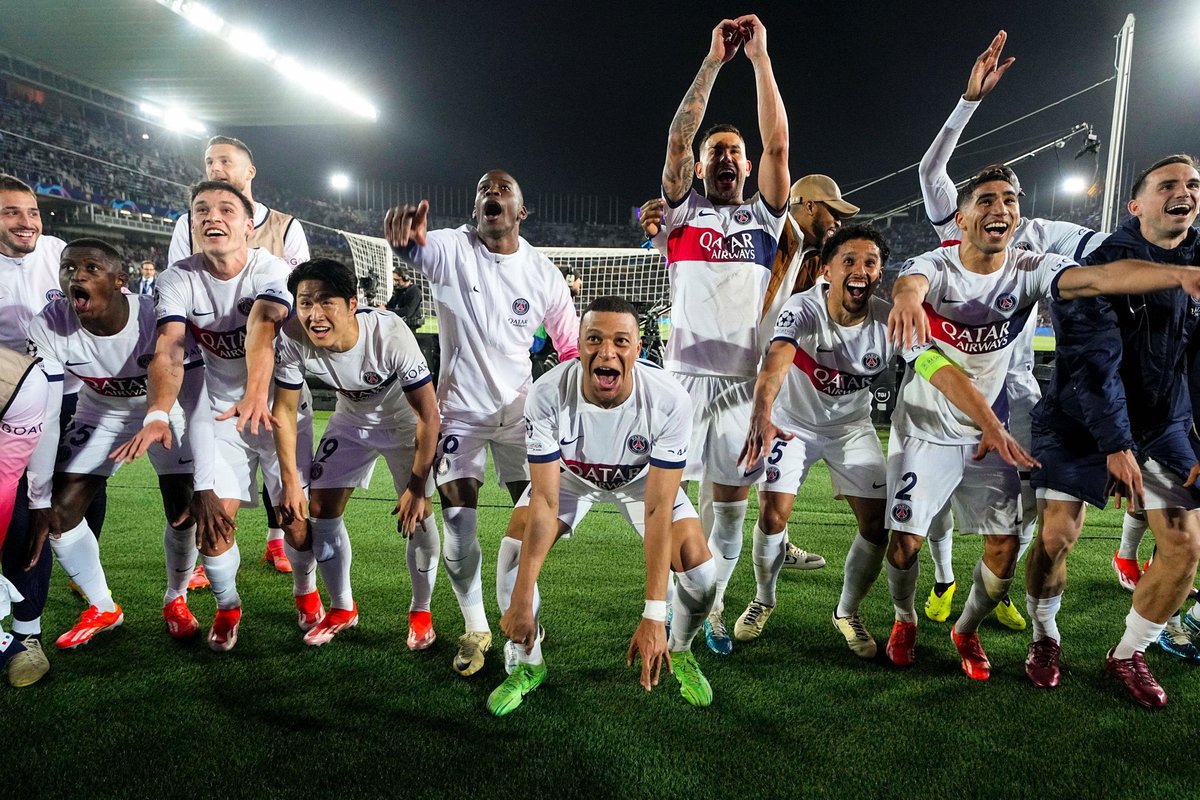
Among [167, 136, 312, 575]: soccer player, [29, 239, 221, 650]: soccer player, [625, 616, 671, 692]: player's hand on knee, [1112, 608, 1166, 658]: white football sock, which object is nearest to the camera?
[625, 616, 671, 692]: player's hand on knee

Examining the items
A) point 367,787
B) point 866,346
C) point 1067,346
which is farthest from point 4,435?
point 1067,346

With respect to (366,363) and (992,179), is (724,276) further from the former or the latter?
(366,363)

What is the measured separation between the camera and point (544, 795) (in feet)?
7.31

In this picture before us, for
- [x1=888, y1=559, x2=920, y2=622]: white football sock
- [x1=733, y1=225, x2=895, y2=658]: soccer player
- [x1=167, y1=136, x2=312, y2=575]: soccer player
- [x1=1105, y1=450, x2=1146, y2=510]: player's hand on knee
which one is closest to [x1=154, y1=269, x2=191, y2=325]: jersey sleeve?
[x1=167, y1=136, x2=312, y2=575]: soccer player

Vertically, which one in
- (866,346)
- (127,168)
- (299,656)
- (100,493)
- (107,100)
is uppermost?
(107,100)

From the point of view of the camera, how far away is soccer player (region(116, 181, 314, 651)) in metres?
3.21

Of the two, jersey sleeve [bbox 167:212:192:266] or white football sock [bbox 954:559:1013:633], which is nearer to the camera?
white football sock [bbox 954:559:1013:633]

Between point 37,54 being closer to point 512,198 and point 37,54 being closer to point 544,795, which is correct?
point 512,198

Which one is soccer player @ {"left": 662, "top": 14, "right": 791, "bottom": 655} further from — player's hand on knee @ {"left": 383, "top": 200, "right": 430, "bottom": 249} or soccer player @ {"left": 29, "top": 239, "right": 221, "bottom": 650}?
soccer player @ {"left": 29, "top": 239, "right": 221, "bottom": 650}

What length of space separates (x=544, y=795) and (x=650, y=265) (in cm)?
1510

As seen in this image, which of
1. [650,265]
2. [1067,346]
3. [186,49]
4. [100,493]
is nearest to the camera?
[1067,346]

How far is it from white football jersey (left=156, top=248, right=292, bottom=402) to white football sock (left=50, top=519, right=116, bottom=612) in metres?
0.97

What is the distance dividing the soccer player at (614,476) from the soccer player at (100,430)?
168 centimetres

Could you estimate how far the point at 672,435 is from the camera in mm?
2850
